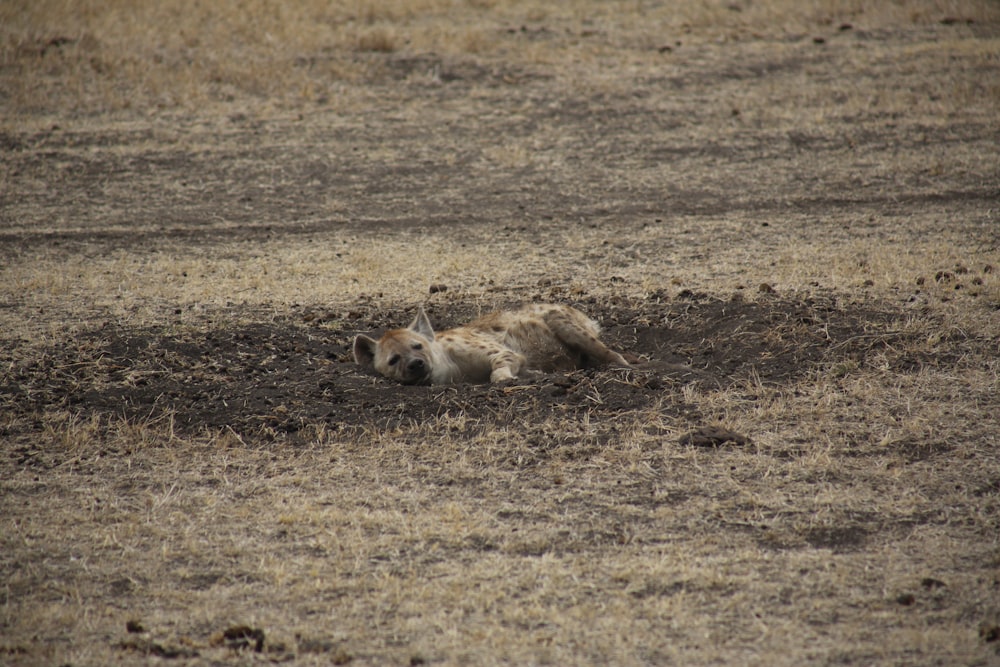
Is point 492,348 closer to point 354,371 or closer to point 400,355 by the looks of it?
point 400,355

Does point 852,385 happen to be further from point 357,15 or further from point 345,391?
point 357,15

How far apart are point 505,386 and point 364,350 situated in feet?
3.15

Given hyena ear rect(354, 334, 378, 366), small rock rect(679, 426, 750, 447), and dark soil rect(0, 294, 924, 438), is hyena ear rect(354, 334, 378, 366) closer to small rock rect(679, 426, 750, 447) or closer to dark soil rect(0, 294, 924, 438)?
dark soil rect(0, 294, 924, 438)

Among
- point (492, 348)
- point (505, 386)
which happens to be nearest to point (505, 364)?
point (492, 348)

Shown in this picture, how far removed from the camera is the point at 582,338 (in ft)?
22.0

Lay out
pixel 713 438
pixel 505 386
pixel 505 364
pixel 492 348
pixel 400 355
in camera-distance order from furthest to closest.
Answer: pixel 492 348 < pixel 505 364 < pixel 400 355 < pixel 505 386 < pixel 713 438

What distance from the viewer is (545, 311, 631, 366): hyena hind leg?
21.7ft

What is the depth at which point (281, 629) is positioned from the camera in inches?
155

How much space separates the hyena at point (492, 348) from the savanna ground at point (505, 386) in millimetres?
266

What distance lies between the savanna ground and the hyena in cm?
27

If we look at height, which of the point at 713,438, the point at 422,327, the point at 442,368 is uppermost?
the point at 422,327

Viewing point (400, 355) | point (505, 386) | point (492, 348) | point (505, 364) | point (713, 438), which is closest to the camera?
point (713, 438)

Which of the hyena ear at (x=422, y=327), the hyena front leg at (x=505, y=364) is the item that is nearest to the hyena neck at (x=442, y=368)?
the hyena ear at (x=422, y=327)

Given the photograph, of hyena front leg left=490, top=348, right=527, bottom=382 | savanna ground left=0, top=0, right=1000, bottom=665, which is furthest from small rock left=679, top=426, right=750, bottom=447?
hyena front leg left=490, top=348, right=527, bottom=382
